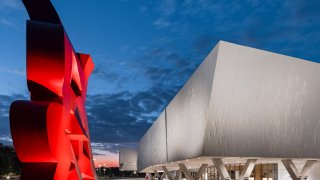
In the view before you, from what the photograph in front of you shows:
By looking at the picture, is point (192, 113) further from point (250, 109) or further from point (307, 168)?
point (307, 168)

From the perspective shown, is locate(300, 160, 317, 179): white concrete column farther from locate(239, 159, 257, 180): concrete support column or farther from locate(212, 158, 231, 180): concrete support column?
locate(212, 158, 231, 180): concrete support column

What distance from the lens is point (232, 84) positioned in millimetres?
23141

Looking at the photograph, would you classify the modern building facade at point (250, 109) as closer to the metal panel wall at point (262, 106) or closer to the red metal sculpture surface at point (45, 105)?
the metal panel wall at point (262, 106)

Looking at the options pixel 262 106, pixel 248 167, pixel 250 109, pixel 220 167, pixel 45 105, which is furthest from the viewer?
pixel 248 167

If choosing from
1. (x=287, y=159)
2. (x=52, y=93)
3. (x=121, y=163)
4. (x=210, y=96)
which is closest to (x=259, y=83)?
(x=210, y=96)

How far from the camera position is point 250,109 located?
24.6 metres

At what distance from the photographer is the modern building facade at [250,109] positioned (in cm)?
2288

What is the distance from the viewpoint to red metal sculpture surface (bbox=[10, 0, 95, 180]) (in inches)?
394

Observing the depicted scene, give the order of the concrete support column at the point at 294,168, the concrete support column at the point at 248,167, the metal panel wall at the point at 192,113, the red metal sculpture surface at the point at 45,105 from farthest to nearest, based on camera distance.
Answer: the concrete support column at the point at 294,168, the concrete support column at the point at 248,167, the metal panel wall at the point at 192,113, the red metal sculpture surface at the point at 45,105

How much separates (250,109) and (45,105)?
16755mm

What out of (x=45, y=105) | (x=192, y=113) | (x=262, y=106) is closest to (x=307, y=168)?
(x=262, y=106)

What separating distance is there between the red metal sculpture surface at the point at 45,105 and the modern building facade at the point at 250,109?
11994 mm

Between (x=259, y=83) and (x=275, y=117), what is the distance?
3008 millimetres

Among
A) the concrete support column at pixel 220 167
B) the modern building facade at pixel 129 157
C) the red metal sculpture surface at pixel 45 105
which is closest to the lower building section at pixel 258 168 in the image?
the concrete support column at pixel 220 167
